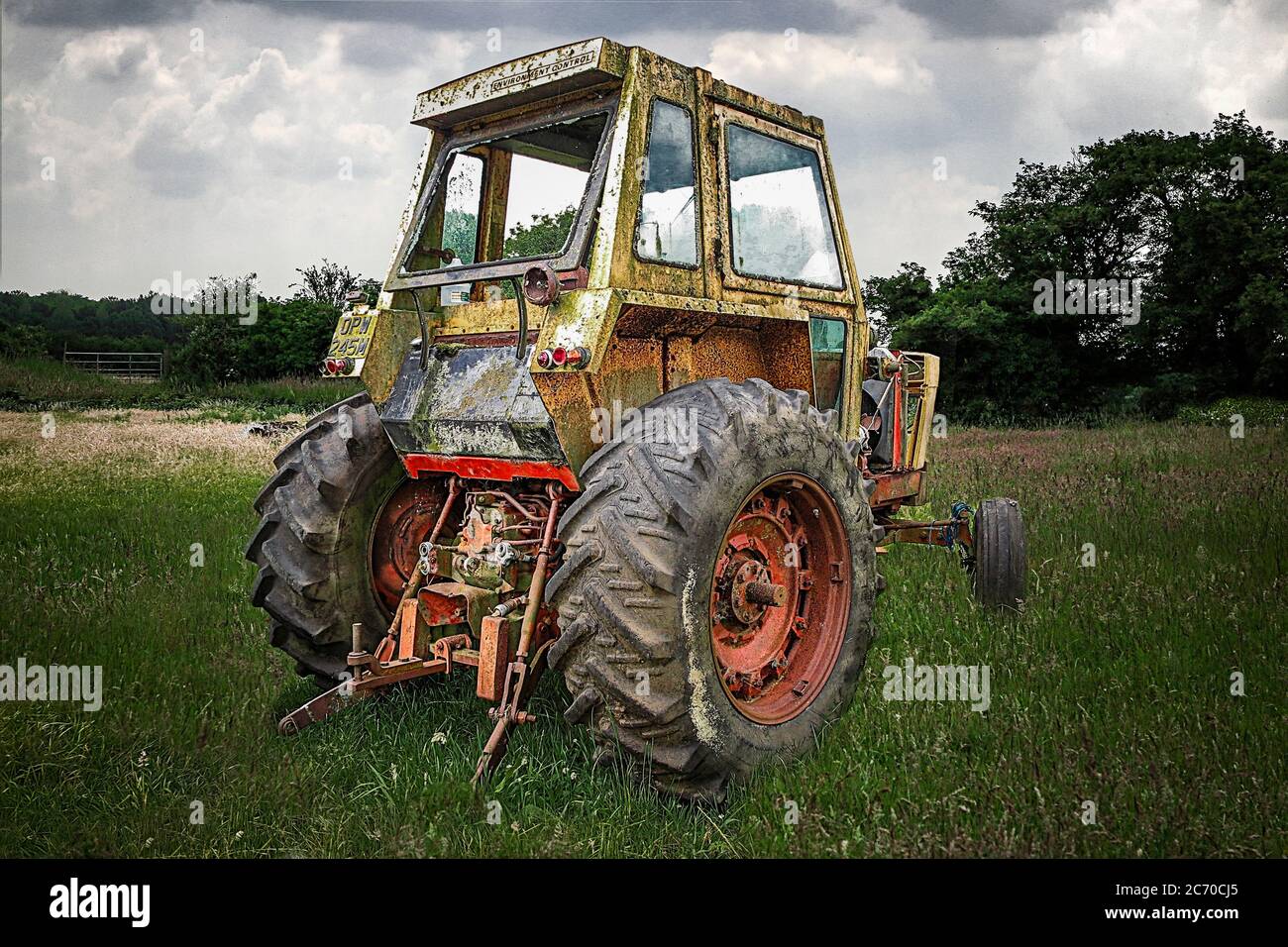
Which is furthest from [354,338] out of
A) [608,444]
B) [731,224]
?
[731,224]

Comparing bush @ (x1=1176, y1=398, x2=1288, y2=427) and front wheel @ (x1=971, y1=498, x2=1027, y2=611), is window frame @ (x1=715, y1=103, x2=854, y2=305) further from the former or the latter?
bush @ (x1=1176, y1=398, x2=1288, y2=427)

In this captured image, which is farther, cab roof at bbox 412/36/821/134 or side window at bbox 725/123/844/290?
side window at bbox 725/123/844/290

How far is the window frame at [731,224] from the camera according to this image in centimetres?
426

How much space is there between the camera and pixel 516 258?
4203 mm

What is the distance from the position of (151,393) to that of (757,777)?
75.9ft

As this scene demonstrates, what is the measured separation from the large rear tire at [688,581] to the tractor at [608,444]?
0.4 inches

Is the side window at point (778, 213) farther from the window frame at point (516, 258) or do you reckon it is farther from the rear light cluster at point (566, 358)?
the rear light cluster at point (566, 358)

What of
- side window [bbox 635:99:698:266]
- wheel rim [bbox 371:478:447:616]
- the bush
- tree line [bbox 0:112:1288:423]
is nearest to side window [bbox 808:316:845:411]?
side window [bbox 635:99:698:266]

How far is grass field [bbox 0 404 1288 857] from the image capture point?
134 inches

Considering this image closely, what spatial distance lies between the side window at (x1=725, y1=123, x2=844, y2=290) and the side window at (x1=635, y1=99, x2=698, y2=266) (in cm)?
27

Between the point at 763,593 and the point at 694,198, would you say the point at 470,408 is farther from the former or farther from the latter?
the point at 763,593

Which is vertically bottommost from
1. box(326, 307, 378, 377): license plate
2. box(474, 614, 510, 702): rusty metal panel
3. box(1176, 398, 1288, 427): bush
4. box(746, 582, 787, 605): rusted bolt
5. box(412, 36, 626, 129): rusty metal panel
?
box(474, 614, 510, 702): rusty metal panel

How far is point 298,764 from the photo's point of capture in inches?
153

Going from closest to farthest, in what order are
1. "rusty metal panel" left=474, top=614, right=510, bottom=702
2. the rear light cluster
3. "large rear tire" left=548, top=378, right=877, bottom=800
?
"large rear tire" left=548, top=378, right=877, bottom=800
the rear light cluster
"rusty metal panel" left=474, top=614, right=510, bottom=702
